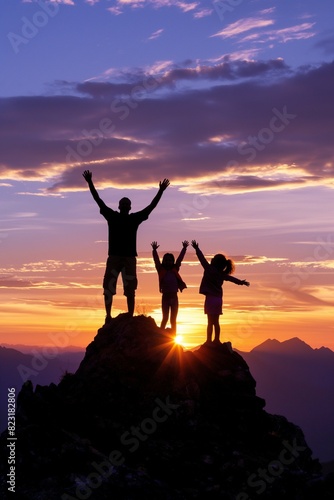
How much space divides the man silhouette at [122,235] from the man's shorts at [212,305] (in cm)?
294

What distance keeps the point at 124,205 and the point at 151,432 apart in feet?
27.3

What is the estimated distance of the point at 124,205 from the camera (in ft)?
77.6

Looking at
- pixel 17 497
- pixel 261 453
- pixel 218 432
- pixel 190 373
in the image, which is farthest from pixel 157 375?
pixel 17 497

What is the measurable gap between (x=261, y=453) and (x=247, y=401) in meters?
2.05

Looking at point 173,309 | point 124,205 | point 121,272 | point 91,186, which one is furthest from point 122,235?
point 173,309

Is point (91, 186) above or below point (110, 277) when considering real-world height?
above

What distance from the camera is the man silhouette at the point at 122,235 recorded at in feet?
77.4

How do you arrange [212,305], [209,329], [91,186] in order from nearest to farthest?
1. [91,186]
2. [212,305]
3. [209,329]

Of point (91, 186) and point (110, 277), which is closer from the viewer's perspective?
point (91, 186)

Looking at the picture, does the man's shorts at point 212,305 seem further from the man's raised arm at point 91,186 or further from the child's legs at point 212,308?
the man's raised arm at point 91,186

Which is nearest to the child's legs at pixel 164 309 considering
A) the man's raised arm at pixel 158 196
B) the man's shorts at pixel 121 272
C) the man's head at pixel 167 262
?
the man's head at pixel 167 262

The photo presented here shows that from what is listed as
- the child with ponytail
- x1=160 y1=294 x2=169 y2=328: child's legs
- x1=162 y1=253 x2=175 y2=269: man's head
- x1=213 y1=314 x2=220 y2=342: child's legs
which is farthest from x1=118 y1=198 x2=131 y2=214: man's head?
x1=213 y1=314 x2=220 y2=342: child's legs

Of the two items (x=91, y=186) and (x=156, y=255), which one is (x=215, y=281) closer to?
(x=156, y=255)

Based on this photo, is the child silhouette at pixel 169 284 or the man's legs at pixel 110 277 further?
the child silhouette at pixel 169 284
